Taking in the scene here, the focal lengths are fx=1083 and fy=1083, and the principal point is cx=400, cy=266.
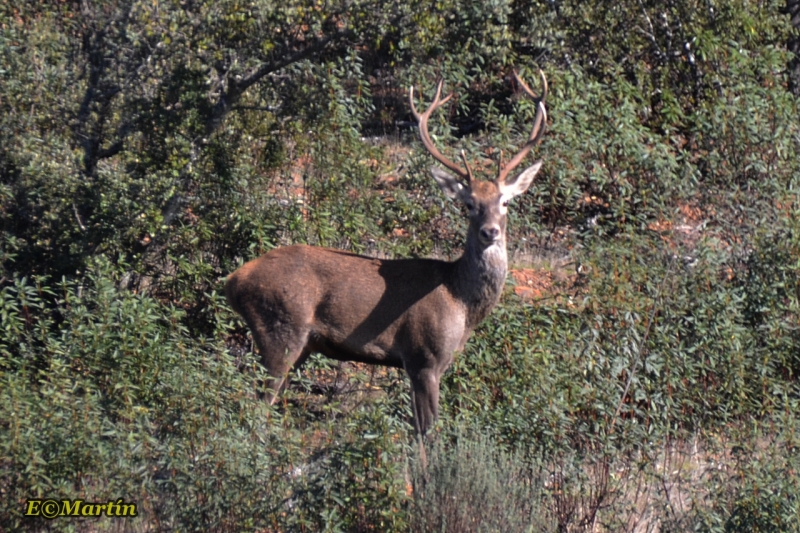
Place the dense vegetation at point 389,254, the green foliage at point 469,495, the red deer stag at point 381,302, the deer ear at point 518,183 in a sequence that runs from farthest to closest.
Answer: the deer ear at point 518,183 → the red deer stag at point 381,302 → the dense vegetation at point 389,254 → the green foliage at point 469,495

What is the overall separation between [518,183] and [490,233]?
0.80m

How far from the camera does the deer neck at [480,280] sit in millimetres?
8664

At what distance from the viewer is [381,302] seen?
8547 mm

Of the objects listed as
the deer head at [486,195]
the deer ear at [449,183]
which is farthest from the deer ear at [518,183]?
the deer ear at [449,183]

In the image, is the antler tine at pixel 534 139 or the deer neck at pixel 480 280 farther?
the antler tine at pixel 534 139

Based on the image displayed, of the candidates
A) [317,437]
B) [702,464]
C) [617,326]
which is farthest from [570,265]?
[317,437]

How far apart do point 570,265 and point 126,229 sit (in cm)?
470

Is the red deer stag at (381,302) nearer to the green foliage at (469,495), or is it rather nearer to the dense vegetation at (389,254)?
the dense vegetation at (389,254)

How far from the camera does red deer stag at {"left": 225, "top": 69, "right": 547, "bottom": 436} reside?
8.38 m

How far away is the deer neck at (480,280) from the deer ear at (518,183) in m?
0.41

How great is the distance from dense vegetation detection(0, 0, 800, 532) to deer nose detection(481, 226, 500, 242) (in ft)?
3.20

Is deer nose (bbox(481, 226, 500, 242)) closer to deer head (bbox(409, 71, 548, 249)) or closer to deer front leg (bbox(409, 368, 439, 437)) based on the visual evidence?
deer head (bbox(409, 71, 548, 249))

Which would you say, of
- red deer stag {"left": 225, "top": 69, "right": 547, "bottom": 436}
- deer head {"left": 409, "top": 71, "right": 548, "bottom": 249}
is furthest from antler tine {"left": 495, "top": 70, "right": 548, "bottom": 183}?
red deer stag {"left": 225, "top": 69, "right": 547, "bottom": 436}

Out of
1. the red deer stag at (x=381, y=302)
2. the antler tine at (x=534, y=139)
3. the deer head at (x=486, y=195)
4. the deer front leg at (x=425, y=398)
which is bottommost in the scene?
the deer front leg at (x=425, y=398)
